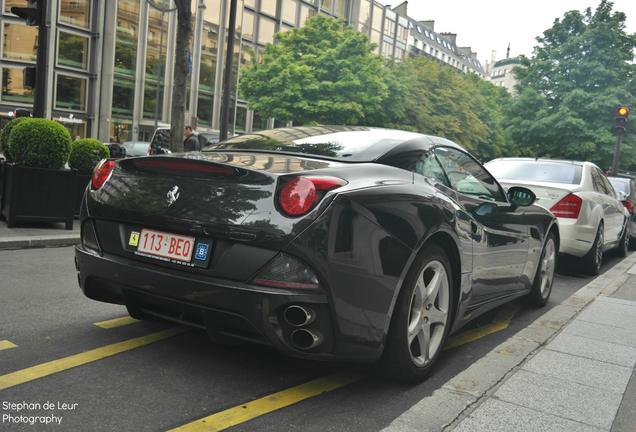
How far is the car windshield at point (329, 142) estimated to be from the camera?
3.49 meters

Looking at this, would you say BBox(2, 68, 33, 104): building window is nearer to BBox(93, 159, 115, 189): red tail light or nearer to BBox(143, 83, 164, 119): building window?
BBox(143, 83, 164, 119): building window

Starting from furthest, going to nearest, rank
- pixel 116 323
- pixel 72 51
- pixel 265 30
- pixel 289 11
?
pixel 289 11
pixel 265 30
pixel 72 51
pixel 116 323

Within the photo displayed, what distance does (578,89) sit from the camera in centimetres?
3716

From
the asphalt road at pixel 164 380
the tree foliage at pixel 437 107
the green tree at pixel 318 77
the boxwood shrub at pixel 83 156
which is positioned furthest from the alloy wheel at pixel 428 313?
the tree foliage at pixel 437 107

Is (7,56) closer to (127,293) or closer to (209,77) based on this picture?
(209,77)

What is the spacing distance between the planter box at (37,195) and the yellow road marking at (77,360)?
5220 millimetres

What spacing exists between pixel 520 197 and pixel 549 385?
1.91 meters

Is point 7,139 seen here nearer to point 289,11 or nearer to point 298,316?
point 298,316

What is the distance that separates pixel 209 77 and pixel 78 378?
145 feet

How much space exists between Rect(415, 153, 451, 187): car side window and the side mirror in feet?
3.98

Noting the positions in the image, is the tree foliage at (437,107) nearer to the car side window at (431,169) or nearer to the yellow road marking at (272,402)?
the car side window at (431,169)

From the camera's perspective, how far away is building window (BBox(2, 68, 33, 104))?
38.0m

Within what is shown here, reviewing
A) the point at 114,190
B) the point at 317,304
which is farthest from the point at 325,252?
the point at 114,190

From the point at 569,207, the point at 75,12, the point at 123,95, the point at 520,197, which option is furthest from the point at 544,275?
the point at 75,12
